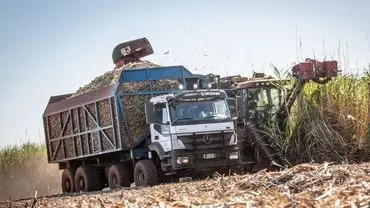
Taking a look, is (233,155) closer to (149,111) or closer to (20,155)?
(149,111)

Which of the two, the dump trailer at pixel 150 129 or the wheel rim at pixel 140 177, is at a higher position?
the dump trailer at pixel 150 129

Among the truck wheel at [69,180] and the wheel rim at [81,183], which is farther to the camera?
the truck wheel at [69,180]

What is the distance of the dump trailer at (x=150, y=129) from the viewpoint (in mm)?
15297

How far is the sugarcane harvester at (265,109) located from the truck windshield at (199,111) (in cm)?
81

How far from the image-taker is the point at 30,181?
28703mm

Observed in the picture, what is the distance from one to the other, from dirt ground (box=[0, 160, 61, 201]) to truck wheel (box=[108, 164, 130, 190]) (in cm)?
932

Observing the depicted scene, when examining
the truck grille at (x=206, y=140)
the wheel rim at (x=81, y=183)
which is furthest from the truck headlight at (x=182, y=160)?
the wheel rim at (x=81, y=183)

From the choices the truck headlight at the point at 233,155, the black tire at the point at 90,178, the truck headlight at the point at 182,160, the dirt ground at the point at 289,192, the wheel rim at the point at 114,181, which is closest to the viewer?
A: the dirt ground at the point at 289,192

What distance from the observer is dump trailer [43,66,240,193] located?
50.2ft

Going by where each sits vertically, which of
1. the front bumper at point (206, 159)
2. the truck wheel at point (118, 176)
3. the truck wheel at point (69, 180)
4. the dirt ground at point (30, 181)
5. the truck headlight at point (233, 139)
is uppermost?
the truck headlight at point (233, 139)

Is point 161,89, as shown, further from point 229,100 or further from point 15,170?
point 15,170

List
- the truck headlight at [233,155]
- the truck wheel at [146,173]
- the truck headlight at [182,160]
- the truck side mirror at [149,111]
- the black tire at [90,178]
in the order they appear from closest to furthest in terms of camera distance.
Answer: the truck headlight at [182,160] < the truck side mirror at [149,111] < the truck wheel at [146,173] < the truck headlight at [233,155] < the black tire at [90,178]

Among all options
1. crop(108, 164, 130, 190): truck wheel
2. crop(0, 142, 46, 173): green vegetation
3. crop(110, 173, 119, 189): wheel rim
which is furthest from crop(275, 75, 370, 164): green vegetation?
crop(0, 142, 46, 173): green vegetation

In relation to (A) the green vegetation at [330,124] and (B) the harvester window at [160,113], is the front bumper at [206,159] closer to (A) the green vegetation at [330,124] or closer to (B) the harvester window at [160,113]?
(B) the harvester window at [160,113]
